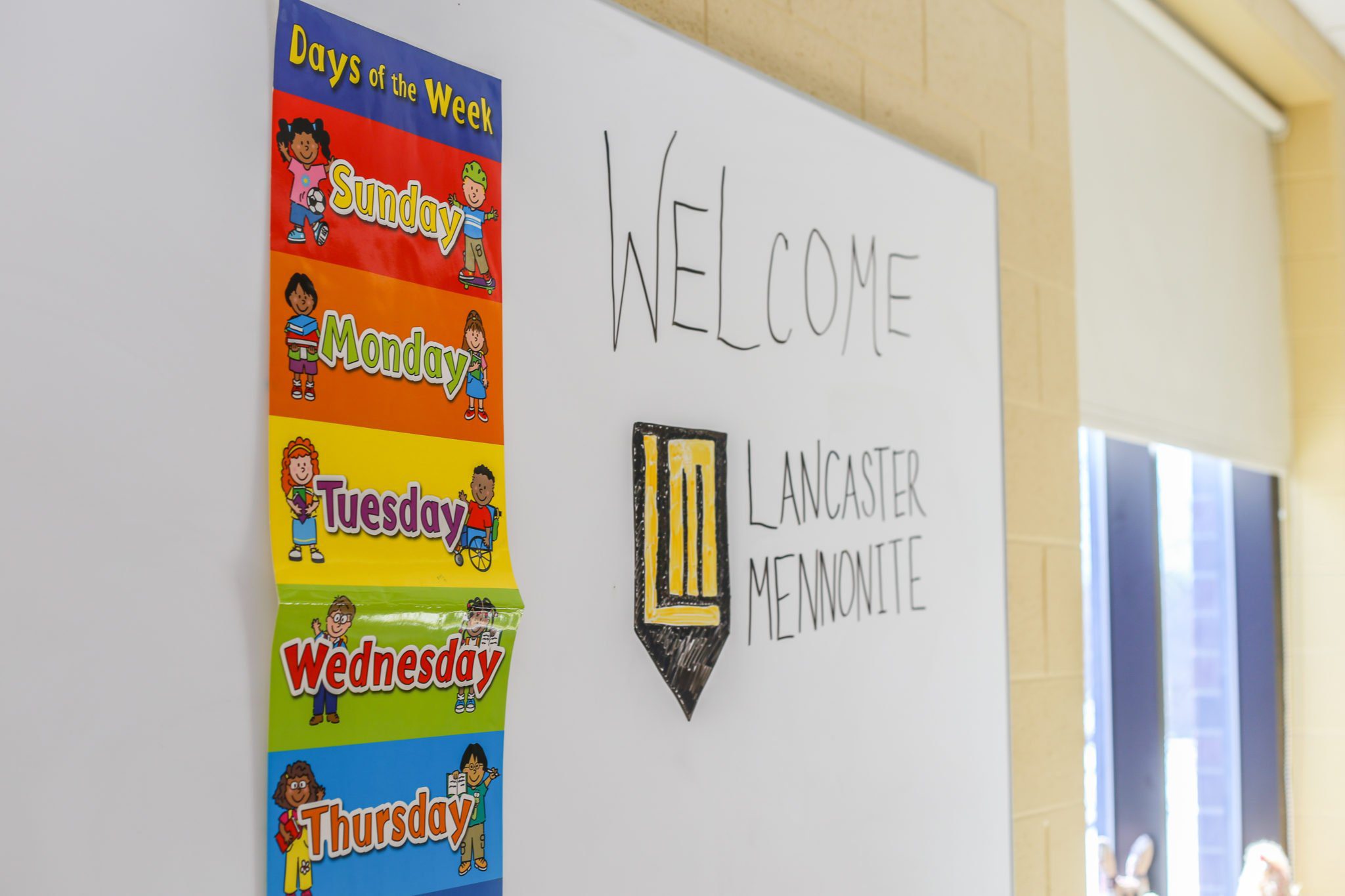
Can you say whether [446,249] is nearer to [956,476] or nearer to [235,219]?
[235,219]

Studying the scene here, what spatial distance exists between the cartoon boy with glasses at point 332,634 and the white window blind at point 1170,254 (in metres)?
1.31

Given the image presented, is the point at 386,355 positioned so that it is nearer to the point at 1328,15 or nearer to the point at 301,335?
the point at 301,335

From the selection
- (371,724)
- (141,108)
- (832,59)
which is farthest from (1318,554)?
(141,108)

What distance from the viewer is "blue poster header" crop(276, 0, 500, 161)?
61 centimetres

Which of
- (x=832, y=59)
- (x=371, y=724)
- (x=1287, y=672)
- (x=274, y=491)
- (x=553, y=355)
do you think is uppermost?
(x=832, y=59)

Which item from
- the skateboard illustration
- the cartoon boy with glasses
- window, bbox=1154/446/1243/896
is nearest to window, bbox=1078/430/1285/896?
window, bbox=1154/446/1243/896

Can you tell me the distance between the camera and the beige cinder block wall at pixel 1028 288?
115 centimetres

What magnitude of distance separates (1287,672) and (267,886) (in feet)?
7.61

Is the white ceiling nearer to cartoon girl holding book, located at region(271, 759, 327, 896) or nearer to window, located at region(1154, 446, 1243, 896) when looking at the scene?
window, located at region(1154, 446, 1243, 896)

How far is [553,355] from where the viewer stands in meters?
0.75

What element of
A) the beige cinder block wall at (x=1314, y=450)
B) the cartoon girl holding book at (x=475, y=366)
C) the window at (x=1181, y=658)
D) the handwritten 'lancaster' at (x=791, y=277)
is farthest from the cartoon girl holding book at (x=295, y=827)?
the beige cinder block wall at (x=1314, y=450)

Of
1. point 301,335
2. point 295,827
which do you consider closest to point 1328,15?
point 301,335

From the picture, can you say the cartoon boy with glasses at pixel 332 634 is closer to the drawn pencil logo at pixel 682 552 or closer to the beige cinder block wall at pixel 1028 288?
the drawn pencil logo at pixel 682 552

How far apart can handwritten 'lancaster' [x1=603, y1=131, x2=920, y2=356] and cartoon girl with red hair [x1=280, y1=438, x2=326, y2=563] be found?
10.2 inches
